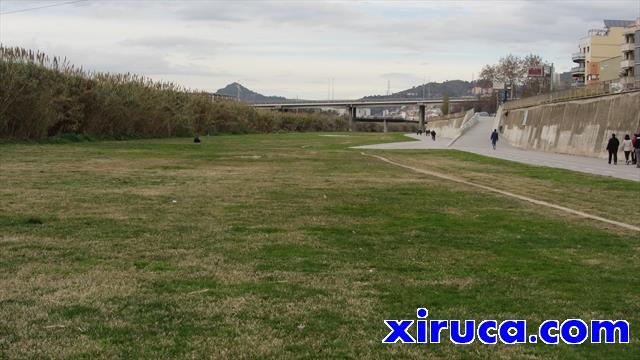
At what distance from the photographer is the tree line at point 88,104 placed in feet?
115

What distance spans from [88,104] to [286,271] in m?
39.0

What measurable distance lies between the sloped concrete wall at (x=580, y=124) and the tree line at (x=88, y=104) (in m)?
31.4

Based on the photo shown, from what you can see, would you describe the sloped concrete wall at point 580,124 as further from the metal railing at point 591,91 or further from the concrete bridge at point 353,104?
the concrete bridge at point 353,104

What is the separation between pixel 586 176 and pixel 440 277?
1865cm

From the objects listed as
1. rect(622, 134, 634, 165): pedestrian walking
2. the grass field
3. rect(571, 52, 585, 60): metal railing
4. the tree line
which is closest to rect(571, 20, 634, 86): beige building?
rect(571, 52, 585, 60): metal railing

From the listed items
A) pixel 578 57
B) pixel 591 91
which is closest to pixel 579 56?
pixel 578 57

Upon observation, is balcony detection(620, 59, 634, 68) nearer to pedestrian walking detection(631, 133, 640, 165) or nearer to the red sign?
the red sign

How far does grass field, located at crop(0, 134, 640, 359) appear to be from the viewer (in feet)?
17.5

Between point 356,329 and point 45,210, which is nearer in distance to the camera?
point 356,329

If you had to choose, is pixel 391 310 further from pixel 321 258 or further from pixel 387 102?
pixel 387 102

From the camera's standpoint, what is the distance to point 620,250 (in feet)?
31.2

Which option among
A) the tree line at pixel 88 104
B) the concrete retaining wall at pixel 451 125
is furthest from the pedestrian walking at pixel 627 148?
the concrete retaining wall at pixel 451 125

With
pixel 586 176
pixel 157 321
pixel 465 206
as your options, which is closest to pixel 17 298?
pixel 157 321

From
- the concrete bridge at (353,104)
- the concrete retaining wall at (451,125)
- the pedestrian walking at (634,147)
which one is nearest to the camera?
the pedestrian walking at (634,147)
